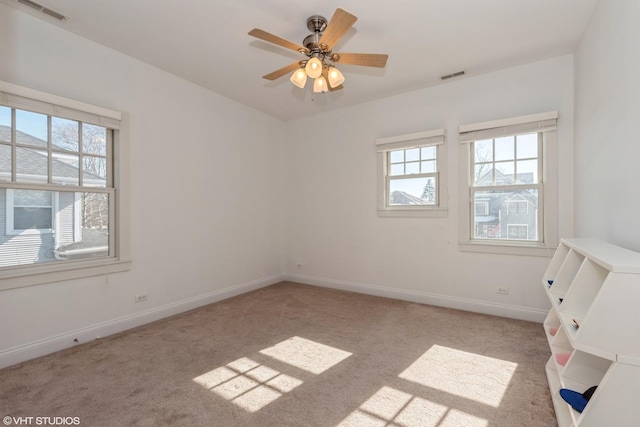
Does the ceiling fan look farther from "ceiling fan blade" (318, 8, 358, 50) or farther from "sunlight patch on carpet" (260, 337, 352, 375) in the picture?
"sunlight patch on carpet" (260, 337, 352, 375)

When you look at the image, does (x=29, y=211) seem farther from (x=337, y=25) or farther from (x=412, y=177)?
(x=412, y=177)

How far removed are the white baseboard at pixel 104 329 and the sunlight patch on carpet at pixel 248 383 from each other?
4.64ft

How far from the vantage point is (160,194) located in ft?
11.2

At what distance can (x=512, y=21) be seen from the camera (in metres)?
2.54

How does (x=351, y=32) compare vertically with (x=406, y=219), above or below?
above

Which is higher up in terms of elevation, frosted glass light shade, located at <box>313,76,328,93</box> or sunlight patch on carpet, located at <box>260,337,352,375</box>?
frosted glass light shade, located at <box>313,76,328,93</box>

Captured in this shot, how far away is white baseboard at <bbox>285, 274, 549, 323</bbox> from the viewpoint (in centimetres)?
325

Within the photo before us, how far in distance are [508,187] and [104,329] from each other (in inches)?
180

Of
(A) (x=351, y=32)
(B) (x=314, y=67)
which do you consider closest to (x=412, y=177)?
(A) (x=351, y=32)

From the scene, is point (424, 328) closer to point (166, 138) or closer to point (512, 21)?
point (512, 21)

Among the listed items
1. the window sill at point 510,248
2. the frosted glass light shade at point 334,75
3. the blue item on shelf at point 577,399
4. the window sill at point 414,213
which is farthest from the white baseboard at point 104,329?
the blue item on shelf at point 577,399

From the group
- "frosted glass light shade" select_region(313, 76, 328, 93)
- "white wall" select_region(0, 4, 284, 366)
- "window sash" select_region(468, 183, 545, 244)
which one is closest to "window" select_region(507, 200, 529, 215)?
"window sash" select_region(468, 183, 545, 244)

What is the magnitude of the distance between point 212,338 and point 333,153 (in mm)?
3140

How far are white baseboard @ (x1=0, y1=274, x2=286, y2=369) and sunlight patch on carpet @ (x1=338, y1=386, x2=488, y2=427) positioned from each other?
254 centimetres
